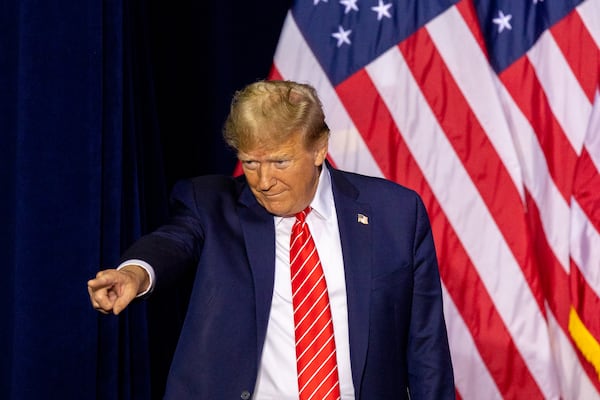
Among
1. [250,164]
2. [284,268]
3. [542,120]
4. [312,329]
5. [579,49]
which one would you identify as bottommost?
[312,329]

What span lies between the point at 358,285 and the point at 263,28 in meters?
1.77

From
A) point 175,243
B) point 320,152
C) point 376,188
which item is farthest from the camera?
point 376,188

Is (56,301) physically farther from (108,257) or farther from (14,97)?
(14,97)

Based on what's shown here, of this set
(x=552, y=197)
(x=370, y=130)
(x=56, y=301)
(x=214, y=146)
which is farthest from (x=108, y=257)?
(x=552, y=197)

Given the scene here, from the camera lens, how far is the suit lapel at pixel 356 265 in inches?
75.7

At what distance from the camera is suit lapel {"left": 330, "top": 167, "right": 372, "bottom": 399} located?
192 cm

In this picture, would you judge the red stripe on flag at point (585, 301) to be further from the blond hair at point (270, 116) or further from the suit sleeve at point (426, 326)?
the blond hair at point (270, 116)

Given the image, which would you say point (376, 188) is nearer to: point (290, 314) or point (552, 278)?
point (290, 314)

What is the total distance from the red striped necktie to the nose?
0.17 meters

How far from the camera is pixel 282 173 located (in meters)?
1.90

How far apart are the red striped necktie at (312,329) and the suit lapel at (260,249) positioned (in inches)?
2.0

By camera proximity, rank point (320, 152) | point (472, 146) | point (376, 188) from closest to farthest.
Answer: point (320, 152) < point (376, 188) < point (472, 146)

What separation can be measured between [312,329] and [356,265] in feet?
0.56

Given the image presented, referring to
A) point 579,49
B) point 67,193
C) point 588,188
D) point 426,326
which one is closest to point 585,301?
point 588,188
